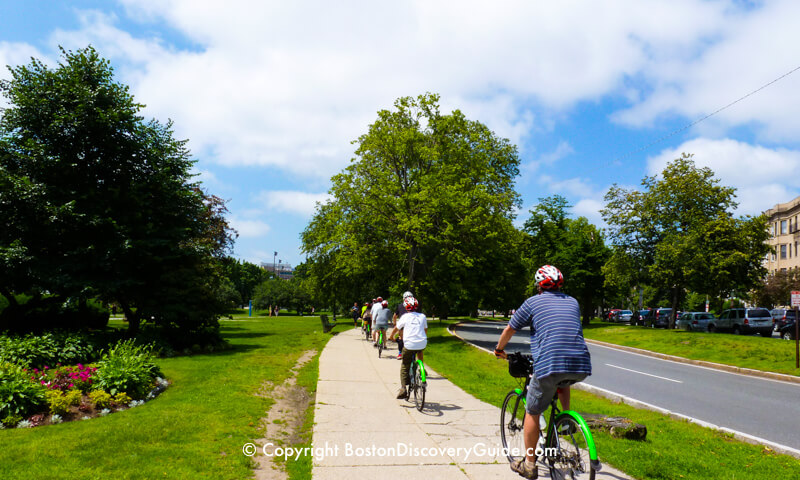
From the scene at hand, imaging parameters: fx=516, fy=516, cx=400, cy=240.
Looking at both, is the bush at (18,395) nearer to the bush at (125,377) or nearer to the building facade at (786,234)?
the bush at (125,377)

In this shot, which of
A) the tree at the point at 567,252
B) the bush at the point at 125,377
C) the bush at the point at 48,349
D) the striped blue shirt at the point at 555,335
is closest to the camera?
the striped blue shirt at the point at 555,335

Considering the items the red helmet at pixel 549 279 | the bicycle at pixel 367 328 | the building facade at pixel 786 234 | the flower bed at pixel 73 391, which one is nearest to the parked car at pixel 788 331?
the bicycle at pixel 367 328

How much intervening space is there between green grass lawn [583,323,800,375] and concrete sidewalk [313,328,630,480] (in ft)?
44.9

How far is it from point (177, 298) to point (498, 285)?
59.0 ft

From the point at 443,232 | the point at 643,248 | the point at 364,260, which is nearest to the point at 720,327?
the point at 643,248

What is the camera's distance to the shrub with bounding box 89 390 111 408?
315 inches

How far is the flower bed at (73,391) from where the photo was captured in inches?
Answer: 284

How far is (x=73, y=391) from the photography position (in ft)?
25.8

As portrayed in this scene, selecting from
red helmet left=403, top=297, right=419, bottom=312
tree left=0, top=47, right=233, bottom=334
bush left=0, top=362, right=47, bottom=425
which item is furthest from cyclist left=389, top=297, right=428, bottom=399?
tree left=0, top=47, right=233, bottom=334

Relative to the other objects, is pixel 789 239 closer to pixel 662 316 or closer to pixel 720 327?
pixel 662 316

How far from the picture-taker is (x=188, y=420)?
7176 millimetres

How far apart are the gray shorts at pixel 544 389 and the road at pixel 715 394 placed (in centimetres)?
515

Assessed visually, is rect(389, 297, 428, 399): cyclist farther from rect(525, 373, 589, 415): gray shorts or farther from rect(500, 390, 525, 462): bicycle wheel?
rect(525, 373, 589, 415): gray shorts

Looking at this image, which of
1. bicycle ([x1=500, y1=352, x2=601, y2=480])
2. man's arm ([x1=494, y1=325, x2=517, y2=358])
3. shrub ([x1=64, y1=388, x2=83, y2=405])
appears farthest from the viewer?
shrub ([x1=64, y1=388, x2=83, y2=405])
